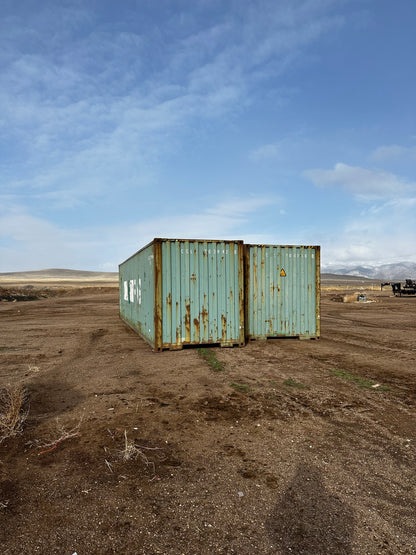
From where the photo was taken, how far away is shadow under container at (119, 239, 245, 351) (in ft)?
35.4

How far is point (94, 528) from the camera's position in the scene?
124 inches

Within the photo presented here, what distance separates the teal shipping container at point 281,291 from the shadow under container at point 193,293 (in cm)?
81

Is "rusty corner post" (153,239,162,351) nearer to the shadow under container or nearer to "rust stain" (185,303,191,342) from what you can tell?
the shadow under container

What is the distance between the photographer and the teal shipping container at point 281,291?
40.4ft

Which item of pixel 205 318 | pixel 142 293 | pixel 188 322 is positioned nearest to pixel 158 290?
pixel 188 322

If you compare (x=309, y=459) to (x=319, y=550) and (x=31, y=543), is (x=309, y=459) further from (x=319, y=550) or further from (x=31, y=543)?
(x=31, y=543)

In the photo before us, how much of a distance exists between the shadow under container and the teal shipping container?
810 millimetres

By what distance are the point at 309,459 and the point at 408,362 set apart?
6657 millimetres

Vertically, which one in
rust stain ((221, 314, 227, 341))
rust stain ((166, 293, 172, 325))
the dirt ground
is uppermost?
rust stain ((166, 293, 172, 325))

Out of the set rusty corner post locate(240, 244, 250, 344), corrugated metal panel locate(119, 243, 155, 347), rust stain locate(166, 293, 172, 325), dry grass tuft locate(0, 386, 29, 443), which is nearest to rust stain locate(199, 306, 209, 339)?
rust stain locate(166, 293, 172, 325)

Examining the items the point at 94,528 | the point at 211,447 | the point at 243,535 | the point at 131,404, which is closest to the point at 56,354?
the point at 131,404

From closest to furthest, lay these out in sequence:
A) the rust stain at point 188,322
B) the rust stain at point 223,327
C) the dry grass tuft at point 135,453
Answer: the dry grass tuft at point 135,453 < the rust stain at point 188,322 < the rust stain at point 223,327

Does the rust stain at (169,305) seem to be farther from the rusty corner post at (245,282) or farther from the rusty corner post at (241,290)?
the rusty corner post at (245,282)

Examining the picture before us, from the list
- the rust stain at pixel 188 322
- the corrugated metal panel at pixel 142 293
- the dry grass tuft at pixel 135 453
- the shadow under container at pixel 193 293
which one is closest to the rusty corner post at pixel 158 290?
the shadow under container at pixel 193 293
